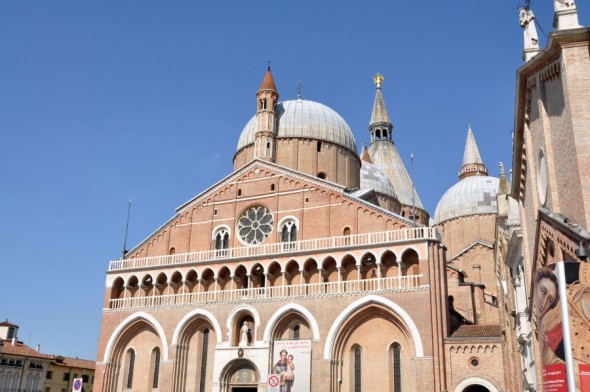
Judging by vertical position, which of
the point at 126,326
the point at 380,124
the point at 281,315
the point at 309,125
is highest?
the point at 380,124

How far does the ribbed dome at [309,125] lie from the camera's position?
132ft

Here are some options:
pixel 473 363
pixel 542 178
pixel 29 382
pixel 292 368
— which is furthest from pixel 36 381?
pixel 542 178

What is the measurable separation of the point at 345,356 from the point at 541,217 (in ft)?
58.9

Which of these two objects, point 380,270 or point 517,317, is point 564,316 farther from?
point 380,270

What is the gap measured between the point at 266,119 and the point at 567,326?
106 feet

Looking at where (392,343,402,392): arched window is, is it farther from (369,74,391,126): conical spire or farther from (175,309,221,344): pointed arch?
(369,74,391,126): conical spire

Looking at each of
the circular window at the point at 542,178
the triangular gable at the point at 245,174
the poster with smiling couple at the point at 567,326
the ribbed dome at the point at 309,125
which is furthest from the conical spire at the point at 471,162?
the poster with smiling couple at the point at 567,326

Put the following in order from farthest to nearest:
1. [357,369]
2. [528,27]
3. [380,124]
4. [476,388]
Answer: [380,124], [357,369], [476,388], [528,27]

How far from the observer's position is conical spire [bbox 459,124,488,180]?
2207 inches

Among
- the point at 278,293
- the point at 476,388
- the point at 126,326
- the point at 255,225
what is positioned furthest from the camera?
the point at 126,326

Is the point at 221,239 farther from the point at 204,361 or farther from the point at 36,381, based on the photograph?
the point at 36,381

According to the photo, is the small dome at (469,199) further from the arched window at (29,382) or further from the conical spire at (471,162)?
the arched window at (29,382)

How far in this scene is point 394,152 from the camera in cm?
6088

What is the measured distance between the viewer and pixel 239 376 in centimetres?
3066
